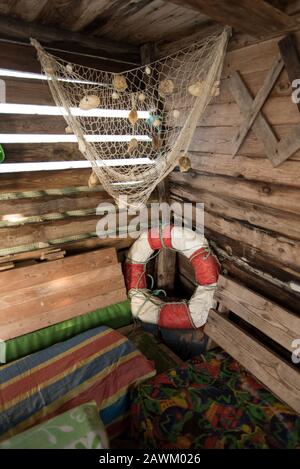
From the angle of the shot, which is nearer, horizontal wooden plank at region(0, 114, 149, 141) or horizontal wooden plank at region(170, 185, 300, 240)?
horizontal wooden plank at region(170, 185, 300, 240)

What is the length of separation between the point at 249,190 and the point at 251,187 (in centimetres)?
3

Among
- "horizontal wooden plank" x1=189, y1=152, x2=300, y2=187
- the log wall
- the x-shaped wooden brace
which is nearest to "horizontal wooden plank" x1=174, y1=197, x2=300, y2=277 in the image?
the log wall

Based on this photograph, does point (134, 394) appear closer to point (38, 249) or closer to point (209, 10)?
point (38, 249)

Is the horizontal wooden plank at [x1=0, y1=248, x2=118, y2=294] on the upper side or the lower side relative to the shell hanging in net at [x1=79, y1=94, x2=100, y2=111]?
lower

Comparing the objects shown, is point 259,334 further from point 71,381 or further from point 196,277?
point 71,381

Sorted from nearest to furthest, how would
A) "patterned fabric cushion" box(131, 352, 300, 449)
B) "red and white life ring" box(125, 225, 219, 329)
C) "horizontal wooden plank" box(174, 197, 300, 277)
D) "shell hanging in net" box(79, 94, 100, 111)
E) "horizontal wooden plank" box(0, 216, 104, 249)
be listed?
"patterned fabric cushion" box(131, 352, 300, 449)
"shell hanging in net" box(79, 94, 100, 111)
"horizontal wooden plank" box(174, 197, 300, 277)
"horizontal wooden plank" box(0, 216, 104, 249)
"red and white life ring" box(125, 225, 219, 329)

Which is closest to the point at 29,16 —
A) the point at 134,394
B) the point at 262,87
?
the point at 262,87

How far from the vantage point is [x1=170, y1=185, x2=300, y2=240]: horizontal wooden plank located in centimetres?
218

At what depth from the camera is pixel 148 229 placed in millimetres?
3471

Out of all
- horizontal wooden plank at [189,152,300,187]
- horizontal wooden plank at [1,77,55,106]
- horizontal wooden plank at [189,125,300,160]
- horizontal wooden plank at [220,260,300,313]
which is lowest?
horizontal wooden plank at [220,260,300,313]

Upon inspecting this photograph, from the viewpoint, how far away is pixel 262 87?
82.0 inches

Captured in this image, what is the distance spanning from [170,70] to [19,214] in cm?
199

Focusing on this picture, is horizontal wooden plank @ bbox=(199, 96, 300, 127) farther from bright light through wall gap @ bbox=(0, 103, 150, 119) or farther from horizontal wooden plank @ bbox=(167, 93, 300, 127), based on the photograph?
bright light through wall gap @ bbox=(0, 103, 150, 119)

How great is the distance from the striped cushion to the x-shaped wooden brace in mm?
1911
